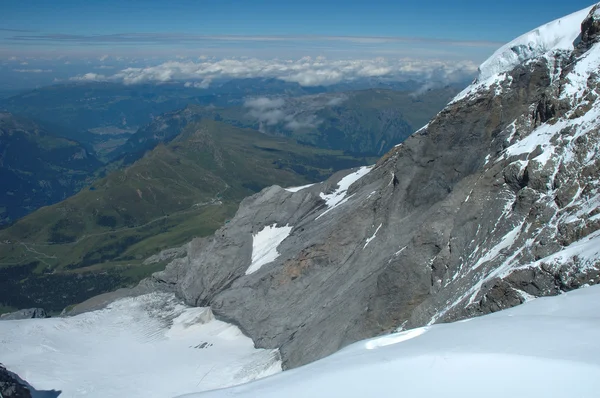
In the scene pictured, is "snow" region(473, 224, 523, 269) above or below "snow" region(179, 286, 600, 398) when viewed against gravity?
below

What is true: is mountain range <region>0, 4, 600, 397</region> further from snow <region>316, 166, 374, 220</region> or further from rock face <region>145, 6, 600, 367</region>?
snow <region>316, 166, 374, 220</region>

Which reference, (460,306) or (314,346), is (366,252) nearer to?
(314,346)

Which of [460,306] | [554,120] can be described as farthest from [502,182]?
[460,306]

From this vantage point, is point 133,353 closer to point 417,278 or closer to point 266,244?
point 266,244

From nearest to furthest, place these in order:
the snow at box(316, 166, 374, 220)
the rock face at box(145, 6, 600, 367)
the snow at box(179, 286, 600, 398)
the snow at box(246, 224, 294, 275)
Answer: the snow at box(179, 286, 600, 398) < the rock face at box(145, 6, 600, 367) < the snow at box(246, 224, 294, 275) < the snow at box(316, 166, 374, 220)

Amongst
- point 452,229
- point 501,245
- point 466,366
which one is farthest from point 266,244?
point 466,366

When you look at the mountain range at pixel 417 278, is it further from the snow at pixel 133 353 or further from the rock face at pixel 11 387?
the rock face at pixel 11 387

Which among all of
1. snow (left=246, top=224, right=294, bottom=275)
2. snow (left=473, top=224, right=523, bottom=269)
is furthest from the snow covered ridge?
snow (left=246, top=224, right=294, bottom=275)
